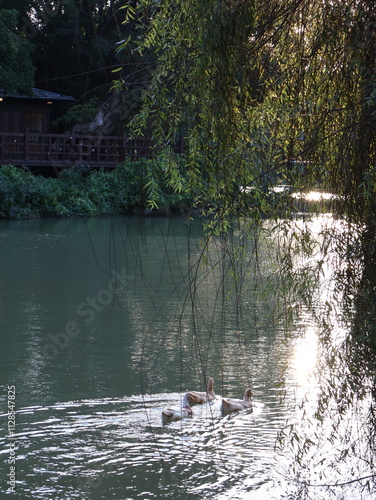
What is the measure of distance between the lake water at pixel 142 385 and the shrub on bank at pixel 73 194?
10.3m

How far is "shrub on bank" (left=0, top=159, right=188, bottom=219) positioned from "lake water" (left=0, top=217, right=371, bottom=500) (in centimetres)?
1032

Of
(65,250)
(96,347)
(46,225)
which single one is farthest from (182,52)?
(46,225)

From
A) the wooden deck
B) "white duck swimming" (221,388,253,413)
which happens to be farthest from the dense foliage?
the wooden deck

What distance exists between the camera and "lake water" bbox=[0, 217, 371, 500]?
5.07m

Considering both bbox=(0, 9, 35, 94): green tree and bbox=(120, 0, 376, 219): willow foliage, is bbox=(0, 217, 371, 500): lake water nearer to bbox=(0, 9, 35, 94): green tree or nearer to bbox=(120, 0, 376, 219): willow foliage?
bbox=(120, 0, 376, 219): willow foliage

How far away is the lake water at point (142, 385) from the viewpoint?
5070 millimetres

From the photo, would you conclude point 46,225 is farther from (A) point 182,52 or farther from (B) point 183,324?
(A) point 182,52

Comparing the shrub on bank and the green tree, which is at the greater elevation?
the green tree

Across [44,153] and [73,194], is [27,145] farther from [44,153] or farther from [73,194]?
[73,194]

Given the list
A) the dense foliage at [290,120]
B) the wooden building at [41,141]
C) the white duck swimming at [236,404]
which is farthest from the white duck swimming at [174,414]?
the wooden building at [41,141]

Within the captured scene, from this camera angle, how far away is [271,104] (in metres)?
4.20
